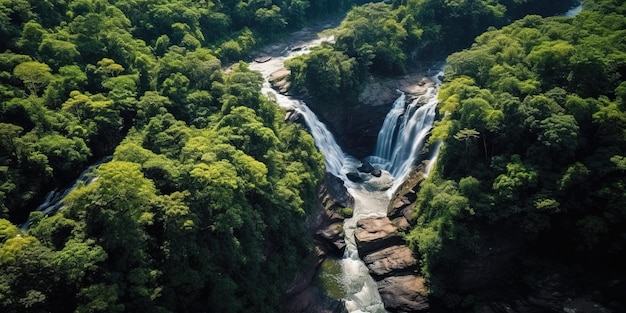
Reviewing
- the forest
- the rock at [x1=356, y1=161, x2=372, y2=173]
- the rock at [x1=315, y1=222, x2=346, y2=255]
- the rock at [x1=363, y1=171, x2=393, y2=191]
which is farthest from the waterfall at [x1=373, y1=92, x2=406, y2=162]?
the rock at [x1=315, y1=222, x2=346, y2=255]

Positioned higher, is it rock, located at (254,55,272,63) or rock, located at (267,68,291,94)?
rock, located at (254,55,272,63)

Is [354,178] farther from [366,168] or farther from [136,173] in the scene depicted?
[136,173]

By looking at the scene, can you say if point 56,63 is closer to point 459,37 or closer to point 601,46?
point 601,46

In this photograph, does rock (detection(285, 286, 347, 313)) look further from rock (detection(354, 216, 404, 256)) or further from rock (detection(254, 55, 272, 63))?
rock (detection(254, 55, 272, 63))

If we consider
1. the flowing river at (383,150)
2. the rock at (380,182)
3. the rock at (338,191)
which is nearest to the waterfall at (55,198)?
the rock at (338,191)

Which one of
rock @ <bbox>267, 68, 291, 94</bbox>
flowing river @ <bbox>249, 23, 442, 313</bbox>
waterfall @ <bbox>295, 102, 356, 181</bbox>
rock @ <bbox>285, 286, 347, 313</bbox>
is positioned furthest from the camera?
rock @ <bbox>267, 68, 291, 94</bbox>

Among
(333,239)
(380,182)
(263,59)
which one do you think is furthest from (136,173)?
(263,59)

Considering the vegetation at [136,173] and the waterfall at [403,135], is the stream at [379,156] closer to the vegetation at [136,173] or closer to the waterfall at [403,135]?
the waterfall at [403,135]
